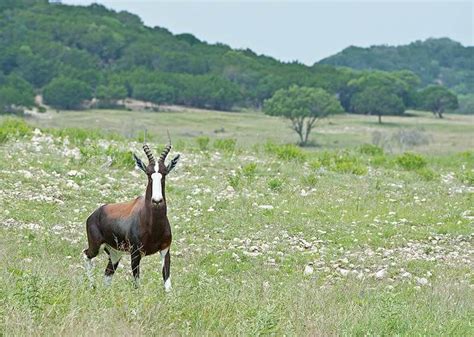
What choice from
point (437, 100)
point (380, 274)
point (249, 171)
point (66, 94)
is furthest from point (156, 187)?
point (437, 100)

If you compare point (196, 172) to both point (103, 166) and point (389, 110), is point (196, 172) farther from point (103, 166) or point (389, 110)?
point (389, 110)

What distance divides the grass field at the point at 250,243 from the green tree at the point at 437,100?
82.1m

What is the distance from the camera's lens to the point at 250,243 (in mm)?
12383

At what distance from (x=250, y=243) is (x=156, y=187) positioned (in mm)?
4305

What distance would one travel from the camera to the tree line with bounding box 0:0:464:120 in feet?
290

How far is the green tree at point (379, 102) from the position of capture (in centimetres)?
9676

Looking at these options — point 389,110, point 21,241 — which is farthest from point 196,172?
point 389,110

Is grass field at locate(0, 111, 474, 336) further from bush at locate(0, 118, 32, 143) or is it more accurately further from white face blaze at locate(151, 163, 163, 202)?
white face blaze at locate(151, 163, 163, 202)

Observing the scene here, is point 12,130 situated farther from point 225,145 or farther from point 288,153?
point 288,153

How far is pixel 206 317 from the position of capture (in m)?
6.88

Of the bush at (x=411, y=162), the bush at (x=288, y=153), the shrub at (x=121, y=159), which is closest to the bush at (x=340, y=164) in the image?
the bush at (x=288, y=153)

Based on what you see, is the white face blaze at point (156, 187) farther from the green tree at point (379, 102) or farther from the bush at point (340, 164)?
the green tree at point (379, 102)

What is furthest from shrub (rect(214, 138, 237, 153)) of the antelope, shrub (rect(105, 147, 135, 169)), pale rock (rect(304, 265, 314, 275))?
the antelope

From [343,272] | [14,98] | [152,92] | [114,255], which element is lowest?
[14,98]
